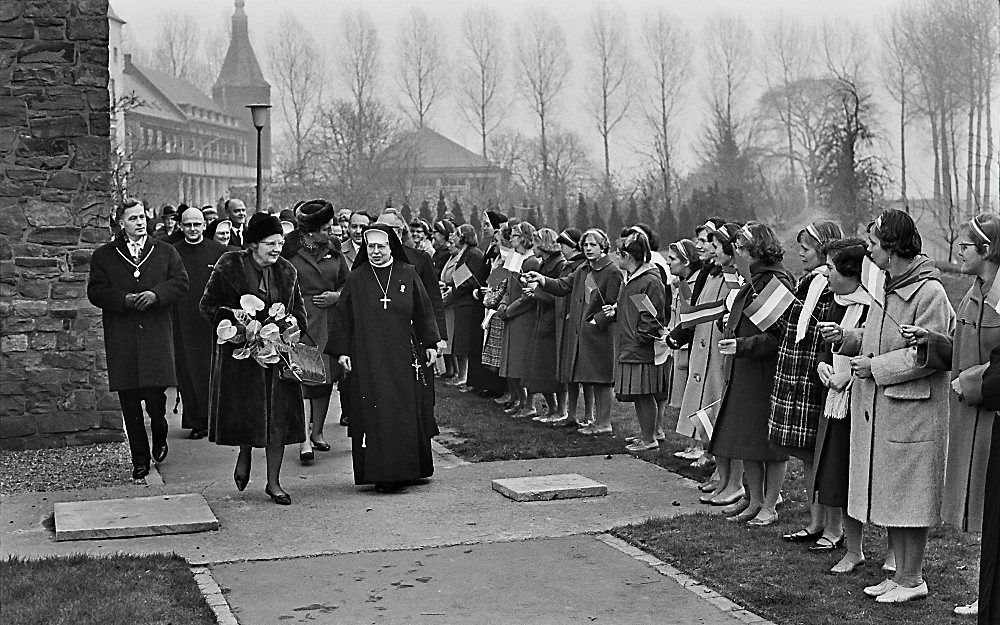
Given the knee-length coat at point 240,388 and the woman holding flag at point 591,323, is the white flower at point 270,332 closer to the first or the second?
the knee-length coat at point 240,388

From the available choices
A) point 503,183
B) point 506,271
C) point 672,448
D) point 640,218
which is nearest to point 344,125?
point 503,183

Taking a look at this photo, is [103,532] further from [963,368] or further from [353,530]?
[963,368]

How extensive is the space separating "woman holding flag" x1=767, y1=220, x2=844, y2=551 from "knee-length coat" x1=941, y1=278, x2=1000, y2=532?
4.58 ft

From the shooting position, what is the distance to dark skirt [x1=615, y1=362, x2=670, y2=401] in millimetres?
11328

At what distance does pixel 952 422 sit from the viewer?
6.34 m

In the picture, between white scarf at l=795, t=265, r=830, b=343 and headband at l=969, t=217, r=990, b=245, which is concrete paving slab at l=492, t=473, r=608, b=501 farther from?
headband at l=969, t=217, r=990, b=245

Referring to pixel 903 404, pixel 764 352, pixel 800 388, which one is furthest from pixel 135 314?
pixel 903 404

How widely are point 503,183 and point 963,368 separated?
4554cm

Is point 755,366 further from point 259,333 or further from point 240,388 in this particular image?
point 240,388

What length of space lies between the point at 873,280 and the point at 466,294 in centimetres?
991

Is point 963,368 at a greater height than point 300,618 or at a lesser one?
greater

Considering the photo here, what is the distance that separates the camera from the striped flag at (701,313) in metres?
9.35

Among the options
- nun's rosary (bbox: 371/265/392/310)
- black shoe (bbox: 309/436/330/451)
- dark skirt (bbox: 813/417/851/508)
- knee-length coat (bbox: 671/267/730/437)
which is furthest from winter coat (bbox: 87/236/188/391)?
dark skirt (bbox: 813/417/851/508)

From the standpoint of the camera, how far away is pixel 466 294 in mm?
16516
